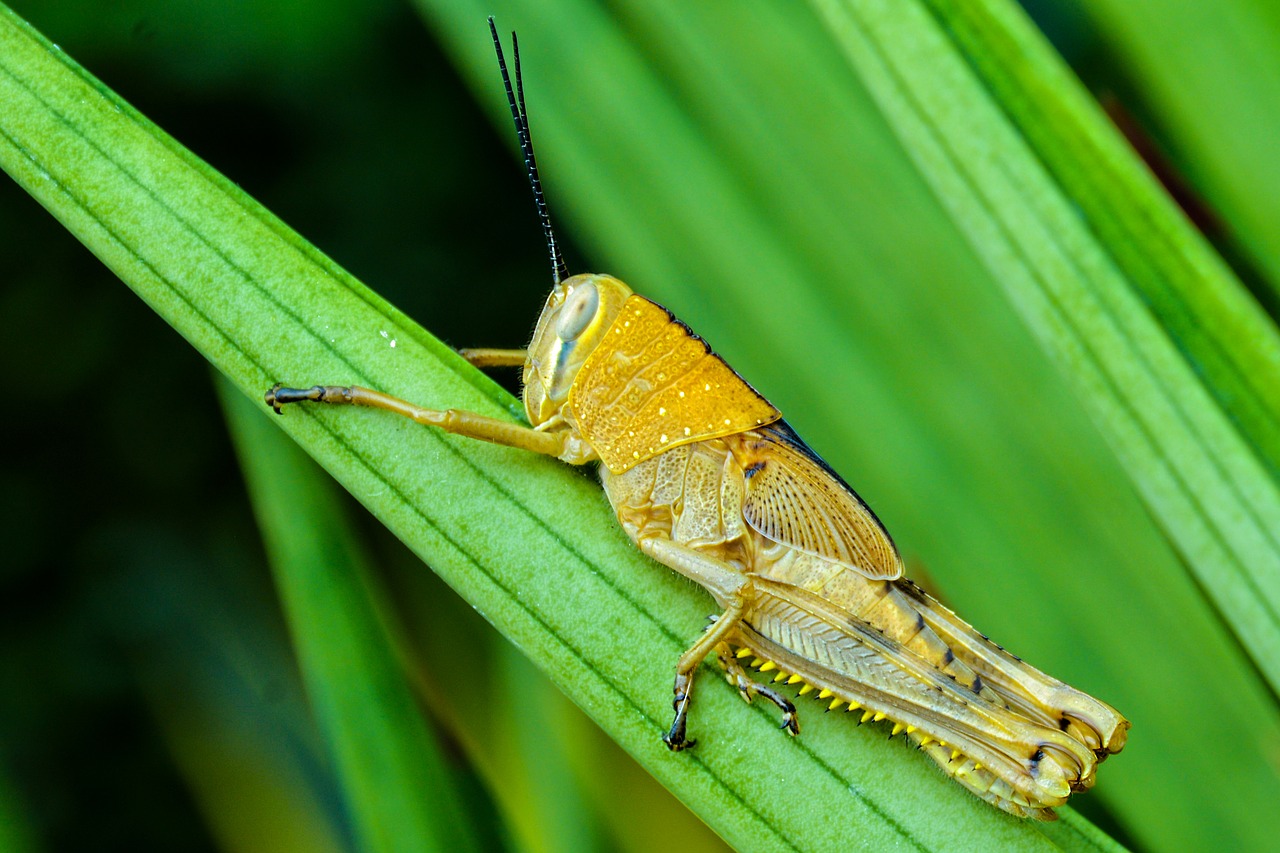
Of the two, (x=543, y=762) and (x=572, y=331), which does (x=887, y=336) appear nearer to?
(x=572, y=331)

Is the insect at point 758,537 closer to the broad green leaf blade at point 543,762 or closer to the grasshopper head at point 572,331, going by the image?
the grasshopper head at point 572,331

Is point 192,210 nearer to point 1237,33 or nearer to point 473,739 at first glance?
point 473,739

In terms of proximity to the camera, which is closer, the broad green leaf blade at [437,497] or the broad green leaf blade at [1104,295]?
the broad green leaf blade at [437,497]

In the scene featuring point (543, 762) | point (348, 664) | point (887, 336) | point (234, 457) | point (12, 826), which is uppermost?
point (234, 457)

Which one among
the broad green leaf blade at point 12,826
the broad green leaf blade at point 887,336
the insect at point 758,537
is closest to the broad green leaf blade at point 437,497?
the insect at point 758,537

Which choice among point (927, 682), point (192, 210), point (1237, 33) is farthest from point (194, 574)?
point (1237, 33)

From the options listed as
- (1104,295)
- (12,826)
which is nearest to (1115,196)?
(1104,295)

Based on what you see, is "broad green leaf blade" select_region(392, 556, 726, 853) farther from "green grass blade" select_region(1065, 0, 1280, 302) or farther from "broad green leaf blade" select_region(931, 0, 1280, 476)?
"green grass blade" select_region(1065, 0, 1280, 302)
